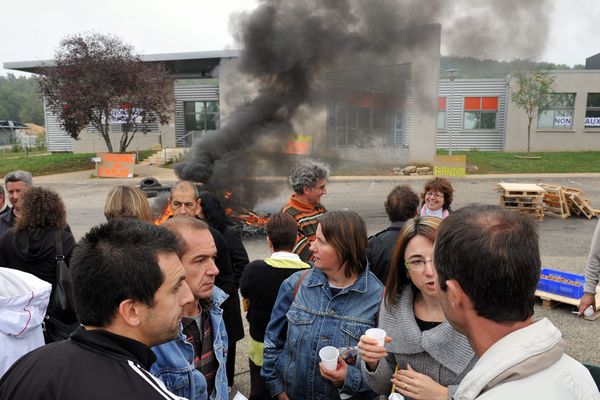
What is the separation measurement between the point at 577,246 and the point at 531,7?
5268 millimetres

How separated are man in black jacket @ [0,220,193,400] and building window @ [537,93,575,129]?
30735 mm

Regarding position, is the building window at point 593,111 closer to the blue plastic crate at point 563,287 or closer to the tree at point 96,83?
the tree at point 96,83

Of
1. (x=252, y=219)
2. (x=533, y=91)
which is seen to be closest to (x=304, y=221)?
(x=252, y=219)

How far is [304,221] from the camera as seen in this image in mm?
4125

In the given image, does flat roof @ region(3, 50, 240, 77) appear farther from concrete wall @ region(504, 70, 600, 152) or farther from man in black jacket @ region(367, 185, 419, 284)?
man in black jacket @ region(367, 185, 419, 284)

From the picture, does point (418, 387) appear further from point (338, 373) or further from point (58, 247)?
point (58, 247)

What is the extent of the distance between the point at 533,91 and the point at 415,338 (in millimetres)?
27277

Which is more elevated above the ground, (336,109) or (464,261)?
(336,109)

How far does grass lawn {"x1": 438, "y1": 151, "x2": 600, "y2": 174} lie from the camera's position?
21062mm

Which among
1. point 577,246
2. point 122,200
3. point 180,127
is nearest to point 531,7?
point 577,246

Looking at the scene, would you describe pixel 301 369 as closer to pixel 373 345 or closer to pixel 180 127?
pixel 373 345

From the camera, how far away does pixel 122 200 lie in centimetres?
324

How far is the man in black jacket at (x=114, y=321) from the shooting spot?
3.84 ft

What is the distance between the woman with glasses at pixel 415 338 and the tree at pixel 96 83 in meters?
22.1
